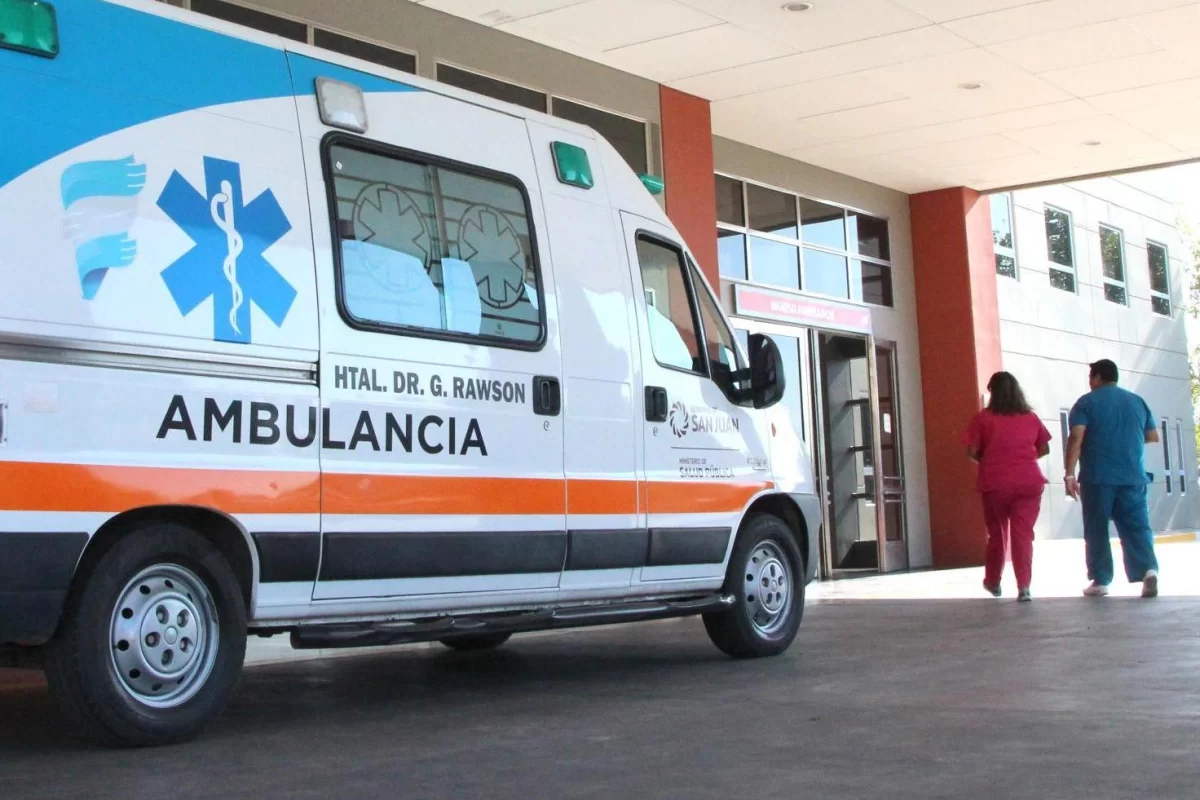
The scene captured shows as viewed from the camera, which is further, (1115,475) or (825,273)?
(825,273)

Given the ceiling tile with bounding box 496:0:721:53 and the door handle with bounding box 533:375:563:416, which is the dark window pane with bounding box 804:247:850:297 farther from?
the door handle with bounding box 533:375:563:416

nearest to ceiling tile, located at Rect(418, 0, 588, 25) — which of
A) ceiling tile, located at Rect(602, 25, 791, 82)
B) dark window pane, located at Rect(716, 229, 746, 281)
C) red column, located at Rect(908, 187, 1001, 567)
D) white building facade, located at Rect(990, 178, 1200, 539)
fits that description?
ceiling tile, located at Rect(602, 25, 791, 82)

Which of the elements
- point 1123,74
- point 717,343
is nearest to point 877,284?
point 1123,74

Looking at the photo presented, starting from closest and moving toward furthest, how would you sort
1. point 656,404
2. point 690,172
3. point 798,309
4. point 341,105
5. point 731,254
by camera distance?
point 341,105
point 656,404
point 690,172
point 731,254
point 798,309

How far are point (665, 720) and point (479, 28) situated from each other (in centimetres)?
742

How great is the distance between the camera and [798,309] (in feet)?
52.8

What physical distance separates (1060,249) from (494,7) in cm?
1473

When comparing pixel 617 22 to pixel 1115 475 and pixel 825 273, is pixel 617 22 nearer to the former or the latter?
pixel 1115 475

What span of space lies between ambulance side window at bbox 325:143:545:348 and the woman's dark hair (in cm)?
571

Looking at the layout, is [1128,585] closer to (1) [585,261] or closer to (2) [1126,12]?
(2) [1126,12]

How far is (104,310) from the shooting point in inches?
192

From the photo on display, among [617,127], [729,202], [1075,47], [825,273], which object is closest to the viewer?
[1075,47]

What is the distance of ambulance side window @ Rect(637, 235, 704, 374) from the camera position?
292 inches

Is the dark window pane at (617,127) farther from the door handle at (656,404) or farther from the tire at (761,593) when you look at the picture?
the door handle at (656,404)
